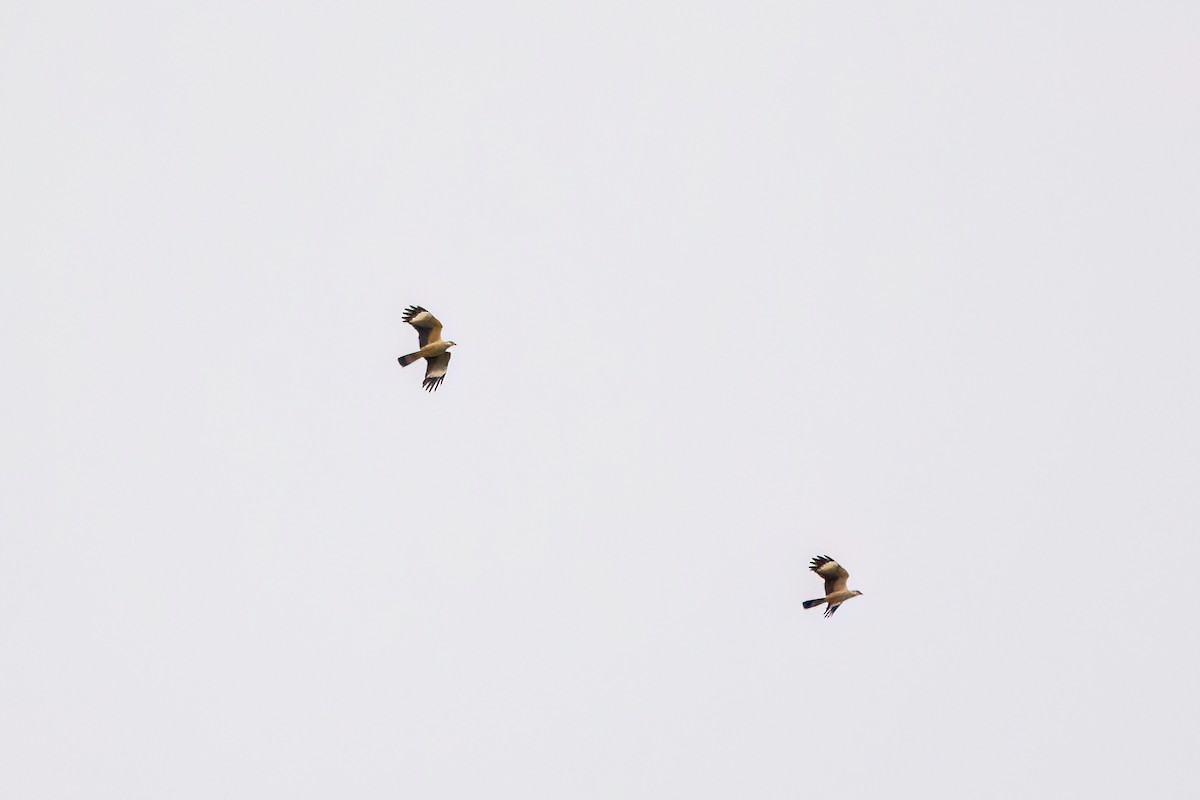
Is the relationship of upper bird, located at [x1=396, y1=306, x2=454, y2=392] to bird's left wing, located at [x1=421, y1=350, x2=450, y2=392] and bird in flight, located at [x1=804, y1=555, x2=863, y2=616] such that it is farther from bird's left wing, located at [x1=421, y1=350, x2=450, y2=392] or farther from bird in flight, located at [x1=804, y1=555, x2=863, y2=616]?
bird in flight, located at [x1=804, y1=555, x2=863, y2=616]

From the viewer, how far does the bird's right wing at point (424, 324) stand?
6794cm

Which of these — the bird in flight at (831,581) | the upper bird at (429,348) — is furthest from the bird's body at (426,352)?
the bird in flight at (831,581)

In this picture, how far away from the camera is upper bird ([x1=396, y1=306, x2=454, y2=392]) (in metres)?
68.0

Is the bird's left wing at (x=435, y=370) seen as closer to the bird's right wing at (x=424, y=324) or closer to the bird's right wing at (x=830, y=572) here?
the bird's right wing at (x=424, y=324)

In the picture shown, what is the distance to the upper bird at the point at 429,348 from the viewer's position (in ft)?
223

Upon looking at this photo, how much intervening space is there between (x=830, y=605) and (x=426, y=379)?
12.7m

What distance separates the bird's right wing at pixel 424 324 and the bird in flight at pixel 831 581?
39.3ft

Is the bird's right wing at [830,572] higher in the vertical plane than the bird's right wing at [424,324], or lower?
lower

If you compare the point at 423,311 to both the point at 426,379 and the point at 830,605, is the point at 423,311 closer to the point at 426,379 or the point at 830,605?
the point at 426,379

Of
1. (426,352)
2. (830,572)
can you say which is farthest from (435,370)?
(830,572)

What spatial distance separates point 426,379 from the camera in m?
68.8

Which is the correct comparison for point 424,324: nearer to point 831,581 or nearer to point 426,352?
point 426,352

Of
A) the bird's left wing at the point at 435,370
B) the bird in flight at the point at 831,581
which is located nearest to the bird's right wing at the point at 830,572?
the bird in flight at the point at 831,581

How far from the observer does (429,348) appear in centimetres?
6831
